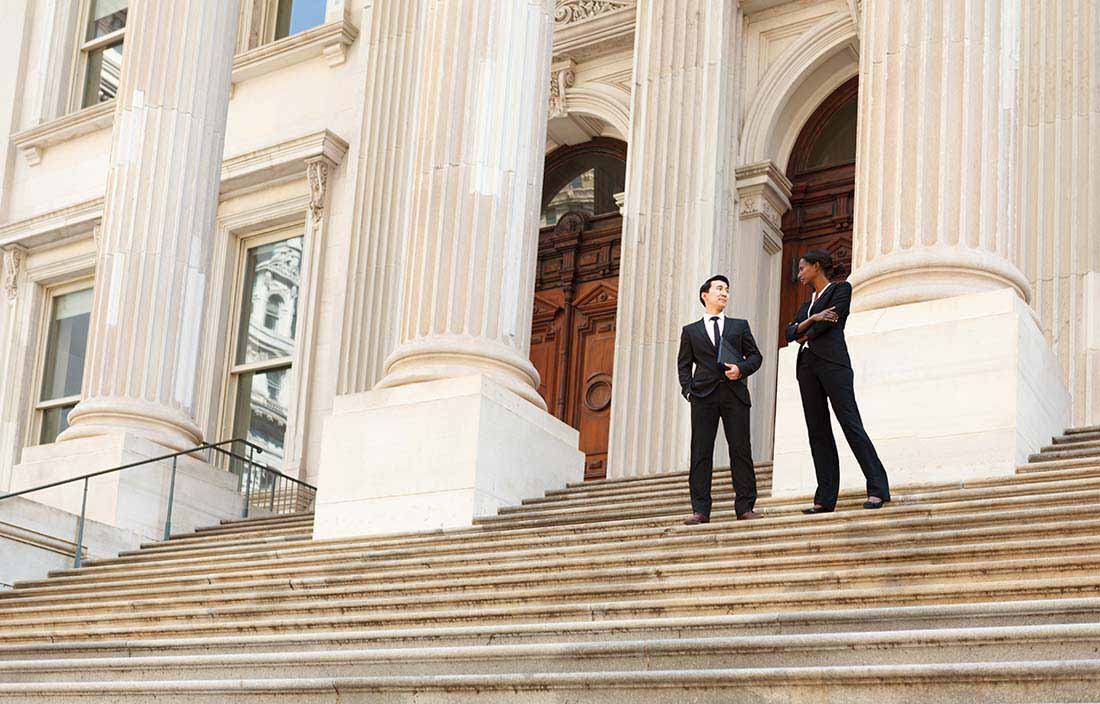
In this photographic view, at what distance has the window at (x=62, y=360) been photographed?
81.7ft

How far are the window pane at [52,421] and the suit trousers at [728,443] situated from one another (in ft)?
51.8

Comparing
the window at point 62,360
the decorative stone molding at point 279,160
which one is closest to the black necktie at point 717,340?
the decorative stone molding at point 279,160

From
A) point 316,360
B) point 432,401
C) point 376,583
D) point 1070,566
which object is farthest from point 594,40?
point 1070,566

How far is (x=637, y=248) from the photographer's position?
1897 centimetres

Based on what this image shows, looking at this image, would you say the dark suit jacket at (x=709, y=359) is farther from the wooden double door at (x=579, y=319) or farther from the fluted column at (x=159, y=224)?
the wooden double door at (x=579, y=319)

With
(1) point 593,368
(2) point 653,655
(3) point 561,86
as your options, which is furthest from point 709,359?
(3) point 561,86

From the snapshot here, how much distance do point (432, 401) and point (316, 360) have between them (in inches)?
331

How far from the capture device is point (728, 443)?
35.1 ft

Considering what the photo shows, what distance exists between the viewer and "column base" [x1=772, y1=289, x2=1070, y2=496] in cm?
1109

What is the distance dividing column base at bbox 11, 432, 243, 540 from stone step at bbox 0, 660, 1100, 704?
291 inches

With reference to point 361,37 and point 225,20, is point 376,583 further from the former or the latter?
point 361,37

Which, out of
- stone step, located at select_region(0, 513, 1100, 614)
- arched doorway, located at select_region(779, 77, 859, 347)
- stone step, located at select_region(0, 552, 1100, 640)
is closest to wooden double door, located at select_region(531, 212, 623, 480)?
arched doorway, located at select_region(779, 77, 859, 347)

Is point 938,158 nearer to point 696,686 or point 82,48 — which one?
point 696,686

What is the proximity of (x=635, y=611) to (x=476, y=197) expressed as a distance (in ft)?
19.1
